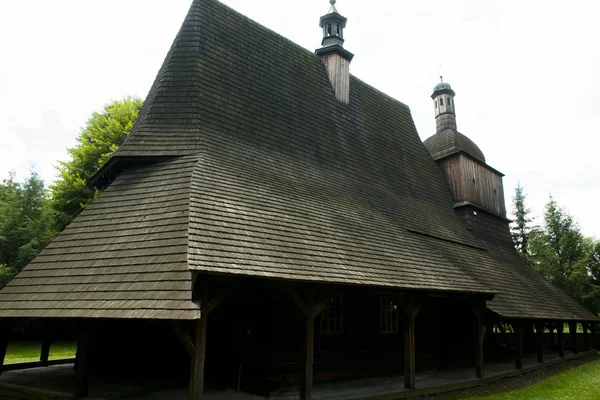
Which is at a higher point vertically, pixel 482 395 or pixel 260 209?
pixel 260 209

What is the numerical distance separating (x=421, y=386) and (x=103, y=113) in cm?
1986

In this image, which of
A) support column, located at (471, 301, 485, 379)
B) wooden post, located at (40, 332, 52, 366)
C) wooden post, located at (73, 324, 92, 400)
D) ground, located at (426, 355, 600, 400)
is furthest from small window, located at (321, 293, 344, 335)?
wooden post, located at (40, 332, 52, 366)

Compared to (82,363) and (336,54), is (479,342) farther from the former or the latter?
(336,54)

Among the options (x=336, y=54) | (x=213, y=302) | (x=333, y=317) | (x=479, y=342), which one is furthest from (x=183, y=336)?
(x=336, y=54)

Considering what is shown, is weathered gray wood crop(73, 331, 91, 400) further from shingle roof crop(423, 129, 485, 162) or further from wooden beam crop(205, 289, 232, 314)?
shingle roof crop(423, 129, 485, 162)

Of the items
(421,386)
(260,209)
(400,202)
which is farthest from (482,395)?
(260,209)

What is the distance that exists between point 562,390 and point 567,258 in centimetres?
2482

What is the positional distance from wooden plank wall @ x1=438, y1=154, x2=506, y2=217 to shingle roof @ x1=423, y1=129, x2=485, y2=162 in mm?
315

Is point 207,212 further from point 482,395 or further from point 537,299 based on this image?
point 537,299

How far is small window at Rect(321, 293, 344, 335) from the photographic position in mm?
8995

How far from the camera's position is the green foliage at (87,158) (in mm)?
19266

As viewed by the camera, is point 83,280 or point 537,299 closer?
point 83,280

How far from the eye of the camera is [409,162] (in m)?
15.0

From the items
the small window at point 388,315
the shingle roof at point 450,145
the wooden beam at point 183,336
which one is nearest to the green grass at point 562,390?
the small window at point 388,315
